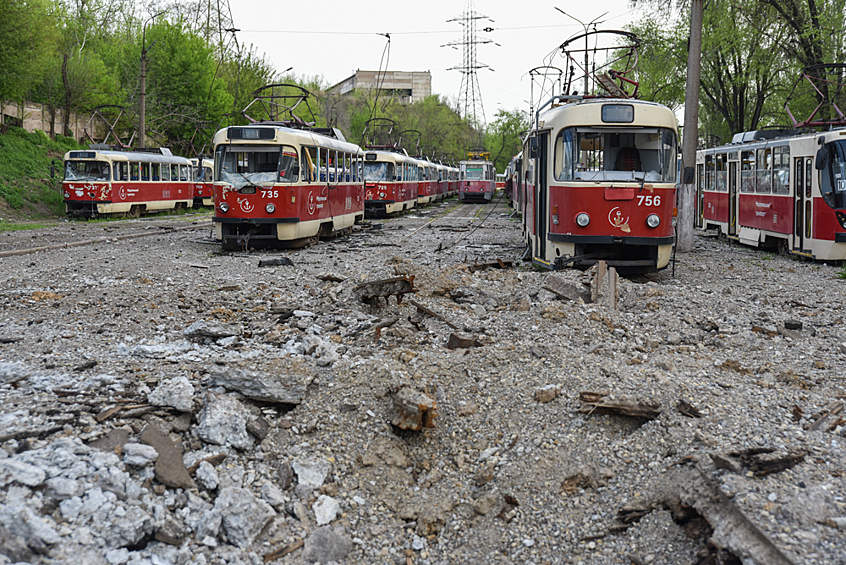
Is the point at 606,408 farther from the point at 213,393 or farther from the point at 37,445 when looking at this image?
the point at 37,445

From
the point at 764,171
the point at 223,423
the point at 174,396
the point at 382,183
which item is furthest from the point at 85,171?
the point at 223,423

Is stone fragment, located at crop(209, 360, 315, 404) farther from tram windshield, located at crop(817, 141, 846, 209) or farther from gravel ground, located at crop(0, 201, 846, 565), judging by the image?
tram windshield, located at crop(817, 141, 846, 209)

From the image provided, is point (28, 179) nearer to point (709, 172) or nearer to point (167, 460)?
point (709, 172)

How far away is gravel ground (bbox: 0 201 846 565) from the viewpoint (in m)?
3.80

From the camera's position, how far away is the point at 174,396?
199 inches

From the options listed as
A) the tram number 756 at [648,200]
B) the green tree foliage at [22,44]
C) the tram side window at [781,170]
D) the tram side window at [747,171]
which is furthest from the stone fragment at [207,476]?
the green tree foliage at [22,44]

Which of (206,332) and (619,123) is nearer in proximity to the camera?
(206,332)

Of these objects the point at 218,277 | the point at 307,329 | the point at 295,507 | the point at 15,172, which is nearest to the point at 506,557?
the point at 295,507

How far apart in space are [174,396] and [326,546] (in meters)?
1.66

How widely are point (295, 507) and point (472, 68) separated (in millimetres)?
72568

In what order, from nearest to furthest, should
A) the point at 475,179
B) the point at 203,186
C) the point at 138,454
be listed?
the point at 138,454
the point at 203,186
the point at 475,179

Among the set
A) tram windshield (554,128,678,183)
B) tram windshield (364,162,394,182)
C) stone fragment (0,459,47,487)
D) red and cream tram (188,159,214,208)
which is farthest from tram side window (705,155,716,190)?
red and cream tram (188,159,214,208)

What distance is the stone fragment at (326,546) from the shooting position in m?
3.98

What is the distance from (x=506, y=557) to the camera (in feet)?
13.2
